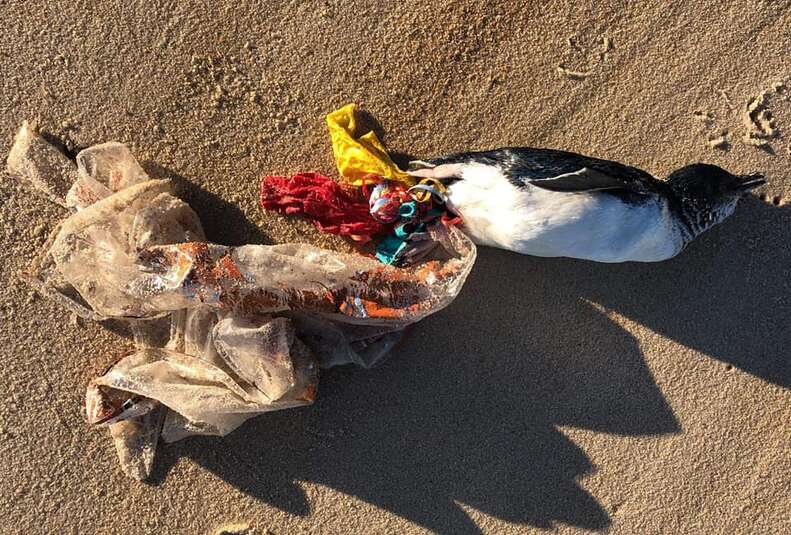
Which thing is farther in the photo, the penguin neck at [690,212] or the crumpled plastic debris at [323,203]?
the crumpled plastic debris at [323,203]

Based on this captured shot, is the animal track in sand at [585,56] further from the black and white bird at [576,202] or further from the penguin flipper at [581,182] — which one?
the penguin flipper at [581,182]

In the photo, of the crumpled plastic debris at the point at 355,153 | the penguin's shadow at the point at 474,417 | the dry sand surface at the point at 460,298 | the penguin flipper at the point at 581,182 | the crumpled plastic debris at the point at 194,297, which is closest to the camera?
the penguin flipper at the point at 581,182

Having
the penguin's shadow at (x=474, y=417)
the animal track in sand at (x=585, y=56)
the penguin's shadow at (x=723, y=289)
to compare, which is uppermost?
the animal track in sand at (x=585, y=56)

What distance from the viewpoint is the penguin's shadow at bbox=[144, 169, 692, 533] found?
2.55 meters

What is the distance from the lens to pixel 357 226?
2.36 m

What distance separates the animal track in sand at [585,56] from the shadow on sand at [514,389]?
0.88 m

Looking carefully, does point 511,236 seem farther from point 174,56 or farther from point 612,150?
point 174,56

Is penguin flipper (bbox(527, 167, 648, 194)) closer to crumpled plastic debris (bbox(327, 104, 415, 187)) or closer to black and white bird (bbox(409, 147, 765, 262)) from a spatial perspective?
black and white bird (bbox(409, 147, 765, 262))

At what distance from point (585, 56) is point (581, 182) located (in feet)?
2.78

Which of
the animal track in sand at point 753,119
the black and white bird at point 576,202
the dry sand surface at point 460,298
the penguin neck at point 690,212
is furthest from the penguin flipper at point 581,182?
the animal track in sand at point 753,119

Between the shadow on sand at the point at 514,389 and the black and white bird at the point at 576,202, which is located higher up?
the black and white bird at the point at 576,202

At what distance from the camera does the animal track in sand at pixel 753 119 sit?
8.39 ft

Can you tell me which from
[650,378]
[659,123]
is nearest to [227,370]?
[650,378]

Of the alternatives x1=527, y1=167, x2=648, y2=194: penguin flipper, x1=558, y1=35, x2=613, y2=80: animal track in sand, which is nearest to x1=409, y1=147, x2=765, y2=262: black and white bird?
x1=527, y1=167, x2=648, y2=194: penguin flipper
